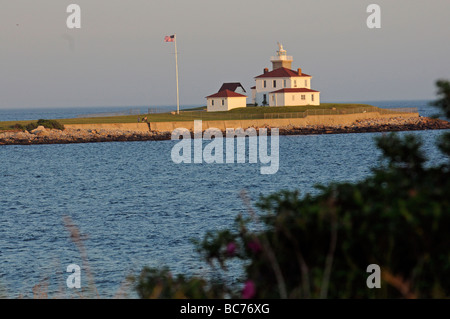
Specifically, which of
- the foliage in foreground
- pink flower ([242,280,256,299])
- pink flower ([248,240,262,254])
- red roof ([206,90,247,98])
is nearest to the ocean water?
the foliage in foreground

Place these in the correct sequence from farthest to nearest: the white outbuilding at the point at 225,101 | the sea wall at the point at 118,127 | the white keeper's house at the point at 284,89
→ the white outbuilding at the point at 225,101, the white keeper's house at the point at 284,89, the sea wall at the point at 118,127

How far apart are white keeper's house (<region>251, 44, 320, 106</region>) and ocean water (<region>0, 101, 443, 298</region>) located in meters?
13.2

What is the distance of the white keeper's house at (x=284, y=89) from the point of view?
90062mm

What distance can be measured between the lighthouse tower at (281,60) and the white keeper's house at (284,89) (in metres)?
2.30

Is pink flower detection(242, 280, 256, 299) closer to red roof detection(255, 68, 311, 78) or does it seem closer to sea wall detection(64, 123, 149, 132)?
sea wall detection(64, 123, 149, 132)

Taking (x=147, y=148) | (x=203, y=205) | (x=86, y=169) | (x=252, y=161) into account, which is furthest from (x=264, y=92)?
(x=203, y=205)

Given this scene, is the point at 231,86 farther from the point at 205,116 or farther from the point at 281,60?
the point at 205,116

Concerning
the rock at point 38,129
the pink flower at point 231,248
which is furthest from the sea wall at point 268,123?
the pink flower at point 231,248

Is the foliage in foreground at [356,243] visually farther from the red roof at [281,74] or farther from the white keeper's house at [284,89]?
the red roof at [281,74]

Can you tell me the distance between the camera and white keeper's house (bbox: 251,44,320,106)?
3546 inches

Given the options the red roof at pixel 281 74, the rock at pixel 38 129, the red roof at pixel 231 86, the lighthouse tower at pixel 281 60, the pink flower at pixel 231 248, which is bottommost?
the rock at pixel 38 129
